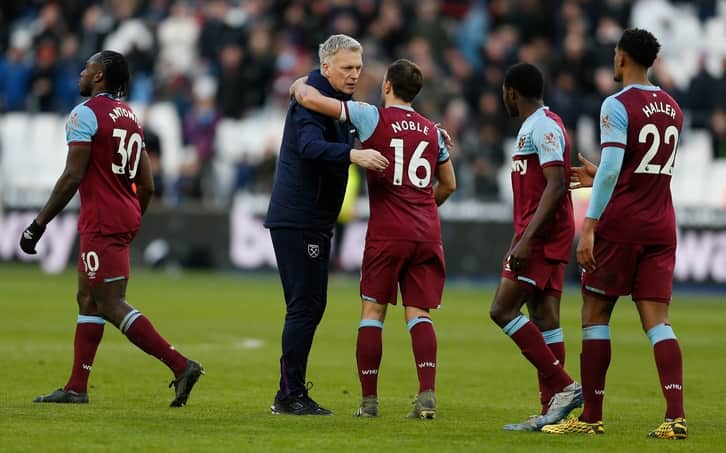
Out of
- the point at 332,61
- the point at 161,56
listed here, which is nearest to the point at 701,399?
the point at 332,61

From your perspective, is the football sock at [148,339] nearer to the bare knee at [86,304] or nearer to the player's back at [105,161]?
the bare knee at [86,304]

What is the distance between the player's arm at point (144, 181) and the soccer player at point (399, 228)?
4.81 ft

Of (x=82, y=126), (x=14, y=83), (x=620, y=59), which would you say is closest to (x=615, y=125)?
(x=620, y=59)

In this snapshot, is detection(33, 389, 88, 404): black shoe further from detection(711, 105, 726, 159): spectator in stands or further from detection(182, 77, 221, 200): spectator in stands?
detection(711, 105, 726, 159): spectator in stands

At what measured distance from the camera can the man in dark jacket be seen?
10141mm

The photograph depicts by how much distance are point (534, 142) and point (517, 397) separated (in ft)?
9.60

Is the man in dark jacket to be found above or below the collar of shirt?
below

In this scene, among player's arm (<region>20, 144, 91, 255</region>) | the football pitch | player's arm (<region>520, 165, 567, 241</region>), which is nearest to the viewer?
the football pitch

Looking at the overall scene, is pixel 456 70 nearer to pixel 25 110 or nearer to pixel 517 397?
pixel 25 110

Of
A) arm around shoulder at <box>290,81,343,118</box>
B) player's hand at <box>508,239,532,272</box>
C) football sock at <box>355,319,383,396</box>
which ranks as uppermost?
arm around shoulder at <box>290,81,343,118</box>

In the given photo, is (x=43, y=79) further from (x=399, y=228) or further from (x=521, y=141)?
(x=521, y=141)

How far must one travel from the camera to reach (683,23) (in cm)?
2864

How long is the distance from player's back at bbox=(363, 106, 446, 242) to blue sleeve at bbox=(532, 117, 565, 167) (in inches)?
36.7

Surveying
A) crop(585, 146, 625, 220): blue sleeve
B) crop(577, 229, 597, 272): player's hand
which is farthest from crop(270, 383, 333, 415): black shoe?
crop(585, 146, 625, 220): blue sleeve
